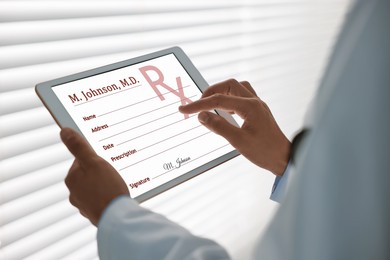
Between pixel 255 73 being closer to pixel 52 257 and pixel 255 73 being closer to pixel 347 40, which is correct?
pixel 52 257

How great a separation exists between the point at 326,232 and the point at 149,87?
1.75ft

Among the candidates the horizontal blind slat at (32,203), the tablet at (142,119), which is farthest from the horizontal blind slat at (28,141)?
the tablet at (142,119)

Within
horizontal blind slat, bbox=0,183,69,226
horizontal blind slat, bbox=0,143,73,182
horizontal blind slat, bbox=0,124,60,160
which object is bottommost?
horizontal blind slat, bbox=0,183,69,226

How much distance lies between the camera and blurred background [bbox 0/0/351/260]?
36.7 inches

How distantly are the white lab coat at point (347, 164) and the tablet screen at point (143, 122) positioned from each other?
38 cm

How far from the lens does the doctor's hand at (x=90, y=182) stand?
0.64 meters

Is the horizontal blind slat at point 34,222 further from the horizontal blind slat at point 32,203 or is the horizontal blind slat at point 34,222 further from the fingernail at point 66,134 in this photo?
the fingernail at point 66,134

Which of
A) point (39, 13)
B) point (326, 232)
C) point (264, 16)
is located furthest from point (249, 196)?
point (326, 232)

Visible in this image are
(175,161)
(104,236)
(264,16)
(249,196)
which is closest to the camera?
(104,236)

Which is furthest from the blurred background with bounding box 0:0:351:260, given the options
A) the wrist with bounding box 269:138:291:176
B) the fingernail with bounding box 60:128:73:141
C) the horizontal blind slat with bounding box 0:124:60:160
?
the fingernail with bounding box 60:128:73:141

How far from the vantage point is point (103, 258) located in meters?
0.60

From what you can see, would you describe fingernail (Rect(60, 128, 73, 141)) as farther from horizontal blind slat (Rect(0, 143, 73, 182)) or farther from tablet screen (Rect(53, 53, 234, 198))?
horizontal blind slat (Rect(0, 143, 73, 182))

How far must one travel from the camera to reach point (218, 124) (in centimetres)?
87

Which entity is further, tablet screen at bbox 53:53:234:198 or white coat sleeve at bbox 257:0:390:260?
tablet screen at bbox 53:53:234:198
